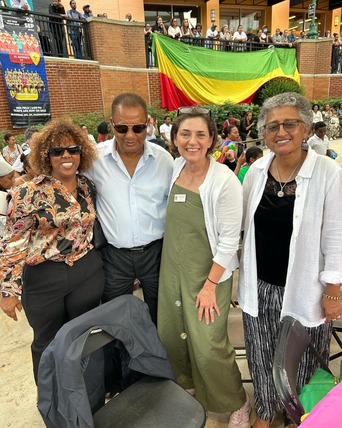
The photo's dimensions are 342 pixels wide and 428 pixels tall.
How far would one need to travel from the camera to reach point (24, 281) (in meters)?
1.79

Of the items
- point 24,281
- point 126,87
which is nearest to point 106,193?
point 24,281

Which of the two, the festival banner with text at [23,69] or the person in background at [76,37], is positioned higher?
the person in background at [76,37]

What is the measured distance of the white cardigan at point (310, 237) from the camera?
5.00 ft

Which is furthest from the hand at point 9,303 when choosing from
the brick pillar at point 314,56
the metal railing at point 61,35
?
the brick pillar at point 314,56

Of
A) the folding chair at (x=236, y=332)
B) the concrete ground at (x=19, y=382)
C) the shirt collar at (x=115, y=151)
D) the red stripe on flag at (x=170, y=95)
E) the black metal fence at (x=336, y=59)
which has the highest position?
the black metal fence at (x=336, y=59)

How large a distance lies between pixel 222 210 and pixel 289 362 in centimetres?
72

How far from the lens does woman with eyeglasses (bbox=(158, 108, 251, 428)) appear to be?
65.7 inches

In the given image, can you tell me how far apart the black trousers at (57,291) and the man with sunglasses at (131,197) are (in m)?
0.15

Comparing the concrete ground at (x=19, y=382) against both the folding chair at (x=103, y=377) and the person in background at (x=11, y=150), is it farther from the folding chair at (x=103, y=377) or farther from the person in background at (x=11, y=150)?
the person in background at (x=11, y=150)

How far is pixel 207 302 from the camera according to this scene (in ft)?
5.83

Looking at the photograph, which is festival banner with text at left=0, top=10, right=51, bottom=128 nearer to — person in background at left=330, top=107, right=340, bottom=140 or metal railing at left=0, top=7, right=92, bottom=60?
metal railing at left=0, top=7, right=92, bottom=60

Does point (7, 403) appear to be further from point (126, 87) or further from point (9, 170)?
point (126, 87)

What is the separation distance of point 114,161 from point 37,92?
7.96 meters

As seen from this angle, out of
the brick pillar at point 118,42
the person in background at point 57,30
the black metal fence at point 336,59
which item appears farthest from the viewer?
the black metal fence at point 336,59
